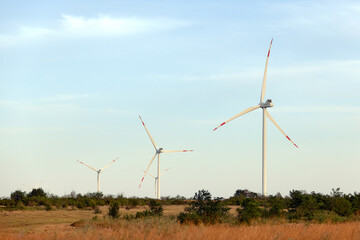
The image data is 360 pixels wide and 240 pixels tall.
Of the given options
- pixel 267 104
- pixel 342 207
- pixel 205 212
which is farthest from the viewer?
pixel 267 104

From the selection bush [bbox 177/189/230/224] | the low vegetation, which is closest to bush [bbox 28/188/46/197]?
the low vegetation

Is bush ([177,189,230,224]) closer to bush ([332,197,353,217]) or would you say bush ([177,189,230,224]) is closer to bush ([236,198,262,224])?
bush ([236,198,262,224])

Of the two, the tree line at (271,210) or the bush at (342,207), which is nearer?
the tree line at (271,210)

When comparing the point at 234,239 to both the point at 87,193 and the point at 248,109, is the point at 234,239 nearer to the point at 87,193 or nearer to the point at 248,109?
the point at 248,109

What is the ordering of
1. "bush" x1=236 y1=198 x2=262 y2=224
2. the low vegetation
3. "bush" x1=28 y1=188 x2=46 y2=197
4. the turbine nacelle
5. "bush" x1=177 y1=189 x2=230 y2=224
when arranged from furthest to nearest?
1. "bush" x1=28 y1=188 x2=46 y2=197
2. the turbine nacelle
3. "bush" x1=236 y1=198 x2=262 y2=224
4. "bush" x1=177 y1=189 x2=230 y2=224
5. the low vegetation

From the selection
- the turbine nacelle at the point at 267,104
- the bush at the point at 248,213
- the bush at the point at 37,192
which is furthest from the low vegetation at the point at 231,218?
the bush at the point at 37,192

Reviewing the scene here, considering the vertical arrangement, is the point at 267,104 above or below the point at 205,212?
above

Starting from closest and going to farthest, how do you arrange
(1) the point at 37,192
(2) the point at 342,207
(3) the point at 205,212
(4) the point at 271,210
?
(3) the point at 205,212 → (4) the point at 271,210 → (2) the point at 342,207 → (1) the point at 37,192

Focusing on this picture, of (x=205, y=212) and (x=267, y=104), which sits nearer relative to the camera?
(x=205, y=212)

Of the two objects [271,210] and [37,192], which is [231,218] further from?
[37,192]

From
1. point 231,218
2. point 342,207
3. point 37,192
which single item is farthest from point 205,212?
point 37,192

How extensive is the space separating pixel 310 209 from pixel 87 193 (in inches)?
2408

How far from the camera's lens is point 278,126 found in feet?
236

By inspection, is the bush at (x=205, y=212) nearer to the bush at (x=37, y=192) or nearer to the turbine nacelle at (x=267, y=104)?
the turbine nacelle at (x=267, y=104)
